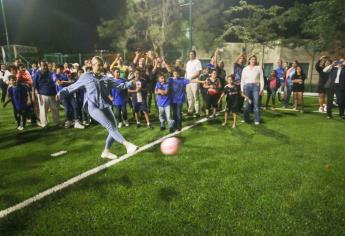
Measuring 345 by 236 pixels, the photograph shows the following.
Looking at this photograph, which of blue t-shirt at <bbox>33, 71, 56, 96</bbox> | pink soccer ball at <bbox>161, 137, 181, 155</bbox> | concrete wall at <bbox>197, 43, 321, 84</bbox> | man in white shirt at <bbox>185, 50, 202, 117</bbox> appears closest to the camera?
pink soccer ball at <bbox>161, 137, 181, 155</bbox>

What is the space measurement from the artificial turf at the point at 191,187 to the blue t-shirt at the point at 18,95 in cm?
187

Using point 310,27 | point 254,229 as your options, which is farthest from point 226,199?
point 310,27

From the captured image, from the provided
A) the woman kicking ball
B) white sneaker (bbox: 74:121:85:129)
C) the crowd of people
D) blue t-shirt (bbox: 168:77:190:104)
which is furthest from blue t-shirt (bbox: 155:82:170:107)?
white sneaker (bbox: 74:121:85:129)

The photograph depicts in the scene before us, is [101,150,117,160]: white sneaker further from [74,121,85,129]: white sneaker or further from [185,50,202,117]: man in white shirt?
[185,50,202,117]: man in white shirt

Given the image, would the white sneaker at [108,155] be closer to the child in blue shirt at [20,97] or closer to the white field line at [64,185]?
the white field line at [64,185]

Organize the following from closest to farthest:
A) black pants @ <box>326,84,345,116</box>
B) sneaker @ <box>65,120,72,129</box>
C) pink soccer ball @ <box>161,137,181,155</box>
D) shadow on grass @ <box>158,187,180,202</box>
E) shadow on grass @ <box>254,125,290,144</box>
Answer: shadow on grass @ <box>158,187,180,202</box> → pink soccer ball @ <box>161,137,181,155</box> → shadow on grass @ <box>254,125,290,144</box> → sneaker @ <box>65,120,72,129</box> → black pants @ <box>326,84,345,116</box>

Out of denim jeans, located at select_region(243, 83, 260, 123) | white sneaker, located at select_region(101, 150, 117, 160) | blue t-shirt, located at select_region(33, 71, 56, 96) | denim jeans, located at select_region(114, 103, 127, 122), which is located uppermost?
blue t-shirt, located at select_region(33, 71, 56, 96)

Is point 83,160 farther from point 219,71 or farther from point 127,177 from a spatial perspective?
point 219,71

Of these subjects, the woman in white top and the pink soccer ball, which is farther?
the woman in white top

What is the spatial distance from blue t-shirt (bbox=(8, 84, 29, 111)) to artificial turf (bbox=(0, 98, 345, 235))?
187 centimetres

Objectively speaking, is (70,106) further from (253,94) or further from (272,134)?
(272,134)

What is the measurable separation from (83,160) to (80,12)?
38.1 meters

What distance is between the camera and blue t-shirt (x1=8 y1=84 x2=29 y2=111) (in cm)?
1037

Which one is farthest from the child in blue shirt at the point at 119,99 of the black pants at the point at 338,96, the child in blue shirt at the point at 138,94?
the black pants at the point at 338,96
